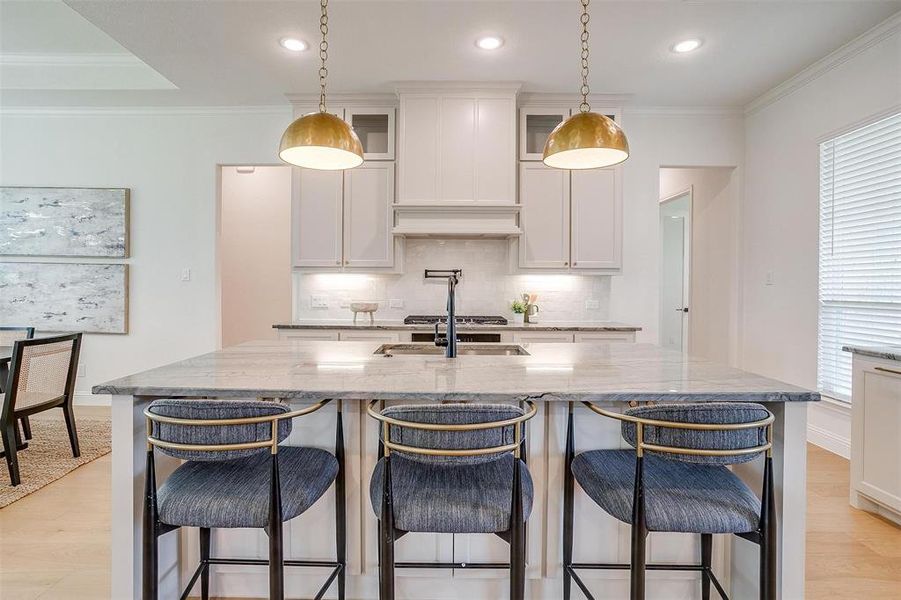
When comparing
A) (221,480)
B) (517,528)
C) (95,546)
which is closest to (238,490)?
(221,480)

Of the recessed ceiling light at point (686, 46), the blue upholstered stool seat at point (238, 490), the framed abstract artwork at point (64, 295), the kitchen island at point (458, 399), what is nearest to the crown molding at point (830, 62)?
the recessed ceiling light at point (686, 46)

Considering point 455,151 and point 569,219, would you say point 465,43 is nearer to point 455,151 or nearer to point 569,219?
point 455,151

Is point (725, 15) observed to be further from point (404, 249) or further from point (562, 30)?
point (404, 249)

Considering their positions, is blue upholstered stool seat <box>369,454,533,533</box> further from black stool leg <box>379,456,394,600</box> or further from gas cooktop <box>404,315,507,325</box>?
gas cooktop <box>404,315,507,325</box>

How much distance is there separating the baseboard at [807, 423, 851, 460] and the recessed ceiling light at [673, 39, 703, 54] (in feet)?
9.44

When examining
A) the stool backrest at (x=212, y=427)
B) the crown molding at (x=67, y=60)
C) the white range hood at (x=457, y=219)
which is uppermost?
the crown molding at (x=67, y=60)

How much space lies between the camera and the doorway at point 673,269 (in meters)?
5.70

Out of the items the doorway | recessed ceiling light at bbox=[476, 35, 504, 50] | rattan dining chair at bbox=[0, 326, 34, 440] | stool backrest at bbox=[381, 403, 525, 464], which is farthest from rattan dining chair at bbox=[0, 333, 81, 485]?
the doorway

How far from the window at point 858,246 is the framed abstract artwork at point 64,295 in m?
5.87

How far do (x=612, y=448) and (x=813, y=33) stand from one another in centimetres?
309

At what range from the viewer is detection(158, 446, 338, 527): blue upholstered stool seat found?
4.21 ft

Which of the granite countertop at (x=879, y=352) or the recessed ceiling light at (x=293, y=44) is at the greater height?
the recessed ceiling light at (x=293, y=44)

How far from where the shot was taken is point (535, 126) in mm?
3943

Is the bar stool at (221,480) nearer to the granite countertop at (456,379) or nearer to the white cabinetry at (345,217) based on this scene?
the granite countertop at (456,379)
